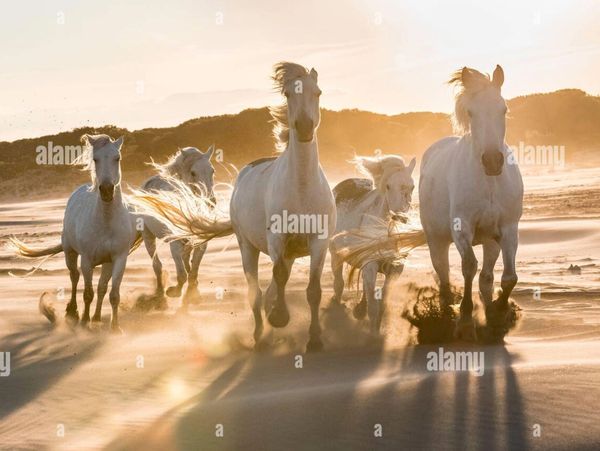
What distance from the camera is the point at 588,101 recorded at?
2383 inches

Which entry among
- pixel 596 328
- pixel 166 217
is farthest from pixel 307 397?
pixel 166 217

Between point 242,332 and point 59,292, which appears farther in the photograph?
point 59,292

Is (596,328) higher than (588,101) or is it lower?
lower

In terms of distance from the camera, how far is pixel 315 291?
7.97 m

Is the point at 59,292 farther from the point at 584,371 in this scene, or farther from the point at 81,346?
the point at 584,371

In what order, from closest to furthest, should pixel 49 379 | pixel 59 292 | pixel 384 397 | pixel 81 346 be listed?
pixel 384 397 < pixel 49 379 < pixel 81 346 < pixel 59 292

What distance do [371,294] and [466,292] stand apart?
172cm

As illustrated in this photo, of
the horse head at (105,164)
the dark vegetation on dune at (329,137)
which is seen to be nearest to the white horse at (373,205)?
the horse head at (105,164)

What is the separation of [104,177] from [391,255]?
3091 millimetres

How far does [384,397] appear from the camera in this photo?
538 centimetres

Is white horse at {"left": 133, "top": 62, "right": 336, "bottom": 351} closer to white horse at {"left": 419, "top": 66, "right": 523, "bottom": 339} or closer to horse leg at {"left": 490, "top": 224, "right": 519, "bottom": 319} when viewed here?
white horse at {"left": 419, "top": 66, "right": 523, "bottom": 339}

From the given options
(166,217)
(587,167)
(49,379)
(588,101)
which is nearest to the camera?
(49,379)

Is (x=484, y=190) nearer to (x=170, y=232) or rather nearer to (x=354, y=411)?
(x=354, y=411)

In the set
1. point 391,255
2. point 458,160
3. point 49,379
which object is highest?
point 458,160
